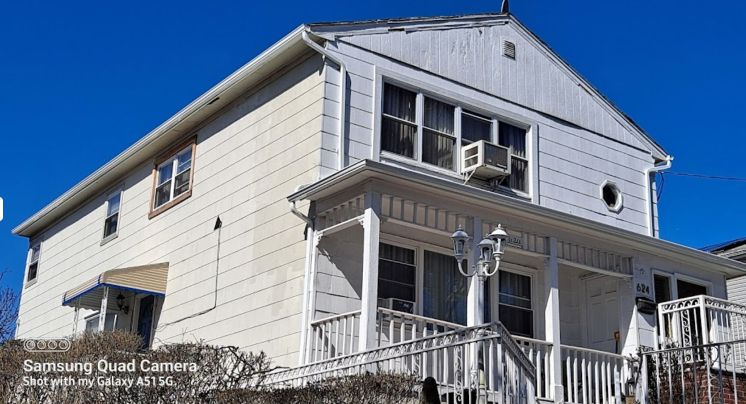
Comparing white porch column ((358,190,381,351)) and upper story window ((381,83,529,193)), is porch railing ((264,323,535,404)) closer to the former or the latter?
white porch column ((358,190,381,351))

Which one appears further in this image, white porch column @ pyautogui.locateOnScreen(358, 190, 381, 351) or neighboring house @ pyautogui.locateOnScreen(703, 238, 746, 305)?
neighboring house @ pyautogui.locateOnScreen(703, 238, 746, 305)

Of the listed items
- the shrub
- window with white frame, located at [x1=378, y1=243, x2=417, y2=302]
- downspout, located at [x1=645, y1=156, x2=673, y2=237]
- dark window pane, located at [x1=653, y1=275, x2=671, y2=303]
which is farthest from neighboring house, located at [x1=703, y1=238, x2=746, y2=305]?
the shrub

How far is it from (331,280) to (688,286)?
6.75 metres

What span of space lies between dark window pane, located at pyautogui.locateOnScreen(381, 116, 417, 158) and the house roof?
1542 millimetres

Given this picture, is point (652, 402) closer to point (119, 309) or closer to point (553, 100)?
point (553, 100)

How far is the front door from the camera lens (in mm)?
16312

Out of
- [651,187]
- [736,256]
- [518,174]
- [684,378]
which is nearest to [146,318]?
[518,174]

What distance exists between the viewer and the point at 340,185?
12.0 meters

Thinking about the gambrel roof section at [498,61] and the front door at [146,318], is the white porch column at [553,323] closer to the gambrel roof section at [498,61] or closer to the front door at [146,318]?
the gambrel roof section at [498,61]

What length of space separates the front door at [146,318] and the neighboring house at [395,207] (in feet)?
0.25

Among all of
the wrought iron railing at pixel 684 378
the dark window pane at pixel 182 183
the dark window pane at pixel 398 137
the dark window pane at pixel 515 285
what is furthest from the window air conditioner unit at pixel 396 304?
the dark window pane at pixel 182 183

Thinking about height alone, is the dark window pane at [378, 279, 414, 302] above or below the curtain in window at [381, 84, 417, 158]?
below

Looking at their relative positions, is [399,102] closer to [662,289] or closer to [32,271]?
[662,289]

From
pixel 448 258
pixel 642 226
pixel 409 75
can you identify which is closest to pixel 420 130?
pixel 409 75
